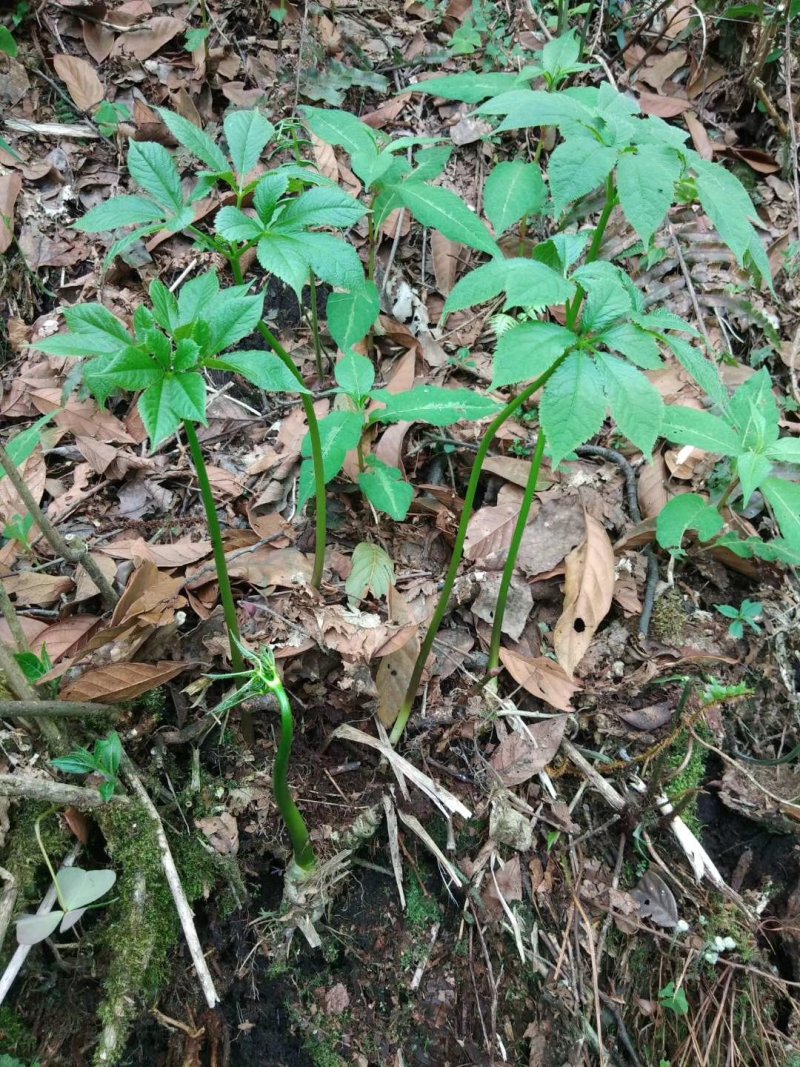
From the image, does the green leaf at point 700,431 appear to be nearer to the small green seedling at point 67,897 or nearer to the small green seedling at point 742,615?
the small green seedling at point 742,615

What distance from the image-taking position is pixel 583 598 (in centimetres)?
189

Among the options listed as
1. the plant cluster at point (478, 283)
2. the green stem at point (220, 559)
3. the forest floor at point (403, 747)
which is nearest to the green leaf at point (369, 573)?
the forest floor at point (403, 747)

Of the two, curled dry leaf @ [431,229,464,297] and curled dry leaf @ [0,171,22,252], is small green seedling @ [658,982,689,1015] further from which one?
curled dry leaf @ [0,171,22,252]

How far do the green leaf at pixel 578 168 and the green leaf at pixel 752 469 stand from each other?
0.84 meters

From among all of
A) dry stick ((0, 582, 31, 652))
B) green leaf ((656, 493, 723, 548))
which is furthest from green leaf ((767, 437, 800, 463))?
dry stick ((0, 582, 31, 652))

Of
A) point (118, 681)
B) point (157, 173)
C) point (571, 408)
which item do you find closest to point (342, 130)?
point (157, 173)

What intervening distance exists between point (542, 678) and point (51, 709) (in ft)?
3.85

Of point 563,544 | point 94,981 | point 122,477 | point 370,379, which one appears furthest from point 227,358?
point 94,981

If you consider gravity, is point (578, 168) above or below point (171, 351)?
above

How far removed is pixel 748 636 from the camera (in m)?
2.00

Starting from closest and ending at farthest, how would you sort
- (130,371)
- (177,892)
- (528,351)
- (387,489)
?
(130,371), (528,351), (177,892), (387,489)

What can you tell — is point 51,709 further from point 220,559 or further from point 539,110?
point 539,110

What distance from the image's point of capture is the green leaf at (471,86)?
1726 mm

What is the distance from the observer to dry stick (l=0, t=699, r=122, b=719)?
4.56 ft
